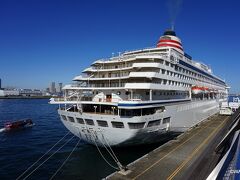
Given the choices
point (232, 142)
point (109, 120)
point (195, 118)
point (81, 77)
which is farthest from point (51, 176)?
point (195, 118)

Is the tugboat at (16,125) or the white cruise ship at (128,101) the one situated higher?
the white cruise ship at (128,101)

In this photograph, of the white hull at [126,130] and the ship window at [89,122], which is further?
the ship window at [89,122]

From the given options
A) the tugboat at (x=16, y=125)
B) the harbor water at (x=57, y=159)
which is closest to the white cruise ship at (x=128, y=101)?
the harbor water at (x=57, y=159)

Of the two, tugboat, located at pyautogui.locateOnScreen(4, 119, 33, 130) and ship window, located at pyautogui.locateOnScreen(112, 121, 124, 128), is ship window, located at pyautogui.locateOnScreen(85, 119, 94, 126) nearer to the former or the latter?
ship window, located at pyautogui.locateOnScreen(112, 121, 124, 128)

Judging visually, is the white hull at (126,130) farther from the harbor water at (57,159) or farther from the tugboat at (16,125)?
the tugboat at (16,125)

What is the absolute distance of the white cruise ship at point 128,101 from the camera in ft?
72.9

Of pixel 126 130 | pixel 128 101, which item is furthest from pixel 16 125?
pixel 128 101

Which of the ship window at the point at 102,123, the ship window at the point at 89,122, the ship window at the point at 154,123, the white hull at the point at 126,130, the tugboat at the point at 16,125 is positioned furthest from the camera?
the tugboat at the point at 16,125

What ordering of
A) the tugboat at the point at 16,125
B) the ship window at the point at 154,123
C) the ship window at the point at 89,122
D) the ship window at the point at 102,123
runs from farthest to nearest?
the tugboat at the point at 16,125 < the ship window at the point at 89,122 < the ship window at the point at 154,123 < the ship window at the point at 102,123

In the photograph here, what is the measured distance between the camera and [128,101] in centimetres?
2119

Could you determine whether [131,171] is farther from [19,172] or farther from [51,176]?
[19,172]

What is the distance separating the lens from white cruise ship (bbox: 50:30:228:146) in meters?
22.2

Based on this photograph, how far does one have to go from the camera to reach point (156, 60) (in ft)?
88.6

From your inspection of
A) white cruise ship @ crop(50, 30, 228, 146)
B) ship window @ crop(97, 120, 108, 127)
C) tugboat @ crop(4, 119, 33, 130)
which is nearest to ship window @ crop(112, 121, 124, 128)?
white cruise ship @ crop(50, 30, 228, 146)
